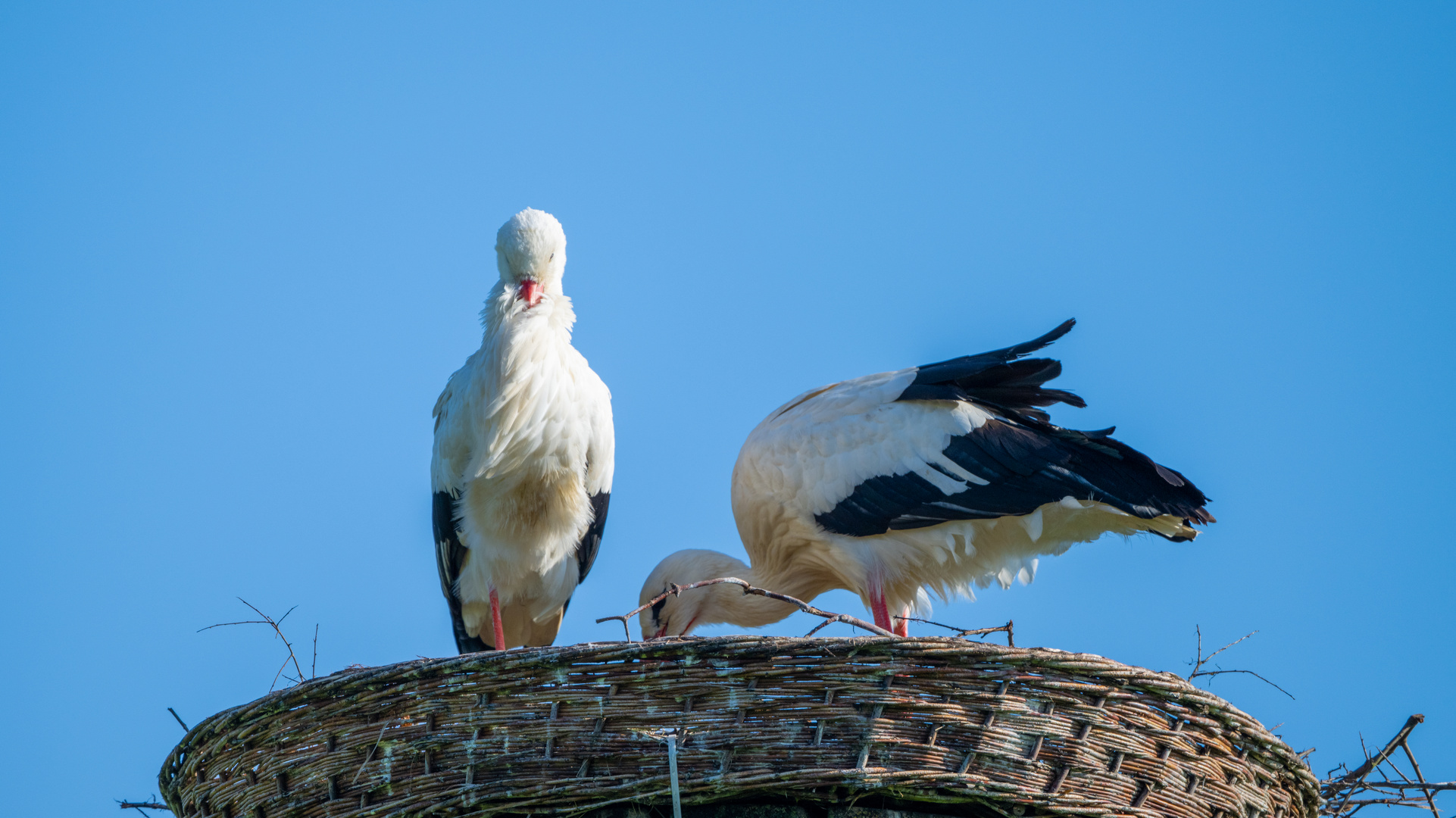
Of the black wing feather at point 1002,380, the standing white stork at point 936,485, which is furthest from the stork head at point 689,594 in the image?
the black wing feather at point 1002,380

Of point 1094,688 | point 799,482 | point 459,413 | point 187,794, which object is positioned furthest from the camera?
point 799,482

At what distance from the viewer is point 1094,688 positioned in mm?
3291

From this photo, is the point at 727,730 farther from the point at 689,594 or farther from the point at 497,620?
the point at 689,594

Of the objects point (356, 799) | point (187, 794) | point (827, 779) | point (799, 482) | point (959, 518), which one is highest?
point (799, 482)

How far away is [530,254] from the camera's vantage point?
15.3ft

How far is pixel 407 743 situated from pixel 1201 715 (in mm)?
1897

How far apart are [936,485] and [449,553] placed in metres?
1.71

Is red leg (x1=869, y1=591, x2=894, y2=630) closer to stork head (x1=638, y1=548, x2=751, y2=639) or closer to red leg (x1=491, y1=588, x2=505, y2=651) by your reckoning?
stork head (x1=638, y1=548, x2=751, y2=639)

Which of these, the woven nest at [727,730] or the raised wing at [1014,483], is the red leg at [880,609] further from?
the woven nest at [727,730]

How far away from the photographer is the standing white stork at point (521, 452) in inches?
179

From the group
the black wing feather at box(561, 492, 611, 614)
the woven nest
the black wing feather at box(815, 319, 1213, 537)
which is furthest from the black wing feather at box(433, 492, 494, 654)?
the woven nest

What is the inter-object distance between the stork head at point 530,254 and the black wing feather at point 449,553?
74 cm

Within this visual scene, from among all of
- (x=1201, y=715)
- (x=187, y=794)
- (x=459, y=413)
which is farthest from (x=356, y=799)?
(x=1201, y=715)

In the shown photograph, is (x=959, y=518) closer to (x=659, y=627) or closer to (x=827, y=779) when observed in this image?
(x=659, y=627)
